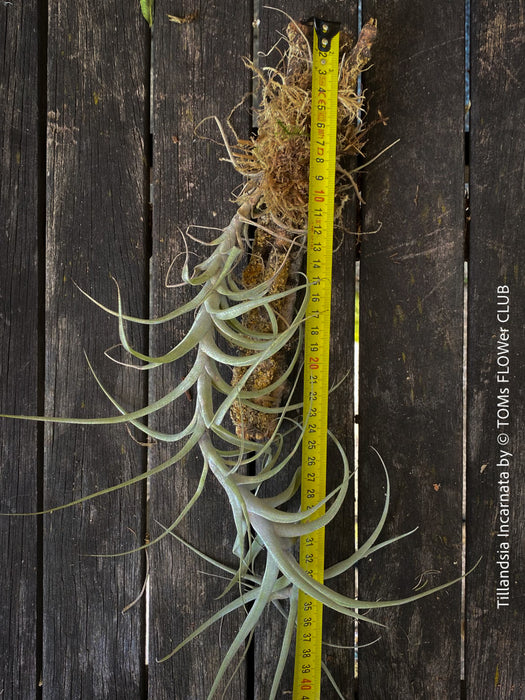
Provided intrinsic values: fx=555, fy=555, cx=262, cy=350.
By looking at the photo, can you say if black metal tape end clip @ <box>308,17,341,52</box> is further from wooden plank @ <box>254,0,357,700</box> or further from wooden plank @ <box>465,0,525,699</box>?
wooden plank @ <box>465,0,525,699</box>

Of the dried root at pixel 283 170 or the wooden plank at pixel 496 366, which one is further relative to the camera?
the wooden plank at pixel 496 366

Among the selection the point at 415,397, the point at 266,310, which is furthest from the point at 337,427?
the point at 266,310

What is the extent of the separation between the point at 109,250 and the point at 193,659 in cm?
78

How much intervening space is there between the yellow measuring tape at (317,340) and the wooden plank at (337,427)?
8 cm

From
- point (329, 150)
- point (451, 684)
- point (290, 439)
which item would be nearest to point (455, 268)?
point (329, 150)

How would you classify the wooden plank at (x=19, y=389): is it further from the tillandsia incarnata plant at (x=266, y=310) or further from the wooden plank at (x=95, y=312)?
the tillandsia incarnata plant at (x=266, y=310)

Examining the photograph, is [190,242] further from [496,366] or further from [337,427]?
[496,366]

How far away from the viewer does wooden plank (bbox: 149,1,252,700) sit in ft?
3.39

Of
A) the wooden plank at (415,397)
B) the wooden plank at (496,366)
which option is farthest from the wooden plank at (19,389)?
the wooden plank at (496,366)

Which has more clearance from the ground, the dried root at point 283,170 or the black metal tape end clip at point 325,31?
the black metal tape end clip at point 325,31

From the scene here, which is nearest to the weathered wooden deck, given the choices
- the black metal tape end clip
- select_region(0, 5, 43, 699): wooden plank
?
select_region(0, 5, 43, 699): wooden plank

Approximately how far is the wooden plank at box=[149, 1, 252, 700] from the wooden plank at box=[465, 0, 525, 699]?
439 millimetres

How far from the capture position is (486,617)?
103 centimetres

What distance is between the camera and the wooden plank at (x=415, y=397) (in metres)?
1.02
